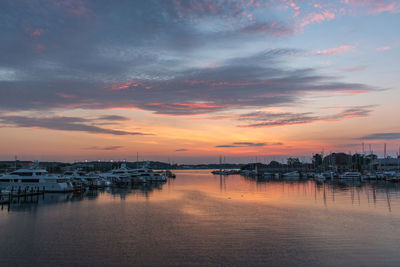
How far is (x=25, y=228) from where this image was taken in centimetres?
Answer: 3197

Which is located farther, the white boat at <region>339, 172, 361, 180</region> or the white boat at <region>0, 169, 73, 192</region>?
the white boat at <region>339, 172, 361, 180</region>

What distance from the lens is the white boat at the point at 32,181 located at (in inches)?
2569

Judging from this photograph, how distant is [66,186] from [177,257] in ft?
174

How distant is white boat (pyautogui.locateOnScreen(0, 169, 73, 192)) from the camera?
214 feet

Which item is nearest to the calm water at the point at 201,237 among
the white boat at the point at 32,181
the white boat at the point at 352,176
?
the white boat at the point at 32,181

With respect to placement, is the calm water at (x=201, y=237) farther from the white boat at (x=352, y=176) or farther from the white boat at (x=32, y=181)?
the white boat at (x=352, y=176)

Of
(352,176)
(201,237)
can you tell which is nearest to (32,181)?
(201,237)

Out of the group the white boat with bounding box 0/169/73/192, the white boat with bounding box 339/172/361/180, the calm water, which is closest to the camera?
the calm water

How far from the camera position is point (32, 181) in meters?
65.9

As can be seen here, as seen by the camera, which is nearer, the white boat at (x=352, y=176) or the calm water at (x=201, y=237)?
the calm water at (x=201, y=237)

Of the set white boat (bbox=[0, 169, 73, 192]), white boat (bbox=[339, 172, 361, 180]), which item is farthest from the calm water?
white boat (bbox=[339, 172, 361, 180])

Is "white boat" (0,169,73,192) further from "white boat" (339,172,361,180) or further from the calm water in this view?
"white boat" (339,172,361,180)

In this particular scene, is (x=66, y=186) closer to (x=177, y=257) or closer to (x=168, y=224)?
(x=168, y=224)

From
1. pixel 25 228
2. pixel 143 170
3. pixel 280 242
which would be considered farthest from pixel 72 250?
pixel 143 170
